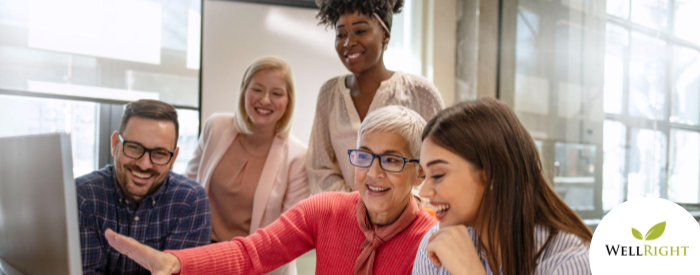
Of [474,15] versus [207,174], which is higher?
[474,15]

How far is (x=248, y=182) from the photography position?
93.4 inches

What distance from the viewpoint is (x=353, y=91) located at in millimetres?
2260

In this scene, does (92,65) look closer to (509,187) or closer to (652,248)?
(509,187)

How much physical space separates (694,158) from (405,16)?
2.43m

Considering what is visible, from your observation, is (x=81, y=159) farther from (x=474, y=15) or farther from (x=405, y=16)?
(x=474, y=15)

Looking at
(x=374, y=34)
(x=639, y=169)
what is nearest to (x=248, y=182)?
(x=374, y=34)

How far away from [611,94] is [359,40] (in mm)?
1960

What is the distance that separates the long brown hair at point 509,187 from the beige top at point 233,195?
147cm

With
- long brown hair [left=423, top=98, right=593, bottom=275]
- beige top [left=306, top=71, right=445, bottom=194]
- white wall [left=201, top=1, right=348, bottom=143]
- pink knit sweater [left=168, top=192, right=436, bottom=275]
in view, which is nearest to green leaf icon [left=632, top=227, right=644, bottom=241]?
long brown hair [left=423, top=98, right=593, bottom=275]

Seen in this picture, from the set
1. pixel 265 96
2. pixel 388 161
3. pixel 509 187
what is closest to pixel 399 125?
pixel 388 161

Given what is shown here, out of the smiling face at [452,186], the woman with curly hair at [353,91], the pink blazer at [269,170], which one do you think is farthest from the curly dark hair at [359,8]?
the smiling face at [452,186]

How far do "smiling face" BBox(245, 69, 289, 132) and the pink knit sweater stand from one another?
88 centimetres

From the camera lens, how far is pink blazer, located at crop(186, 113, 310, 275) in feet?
7.64

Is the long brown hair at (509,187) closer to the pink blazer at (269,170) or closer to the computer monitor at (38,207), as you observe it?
the computer monitor at (38,207)
